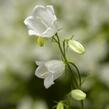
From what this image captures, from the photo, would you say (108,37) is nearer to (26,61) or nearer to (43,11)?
(26,61)

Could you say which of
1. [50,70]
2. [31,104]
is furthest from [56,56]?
[50,70]

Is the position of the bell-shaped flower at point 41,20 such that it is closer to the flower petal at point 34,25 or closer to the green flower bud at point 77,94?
the flower petal at point 34,25

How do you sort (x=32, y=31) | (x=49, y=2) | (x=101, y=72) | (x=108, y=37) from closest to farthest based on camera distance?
(x=32, y=31), (x=101, y=72), (x=108, y=37), (x=49, y=2)

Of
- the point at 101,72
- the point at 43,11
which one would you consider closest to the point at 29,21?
the point at 43,11

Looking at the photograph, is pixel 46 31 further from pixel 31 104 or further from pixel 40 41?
pixel 31 104

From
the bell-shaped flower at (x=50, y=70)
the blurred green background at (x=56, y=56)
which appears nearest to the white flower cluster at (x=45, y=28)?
the bell-shaped flower at (x=50, y=70)
